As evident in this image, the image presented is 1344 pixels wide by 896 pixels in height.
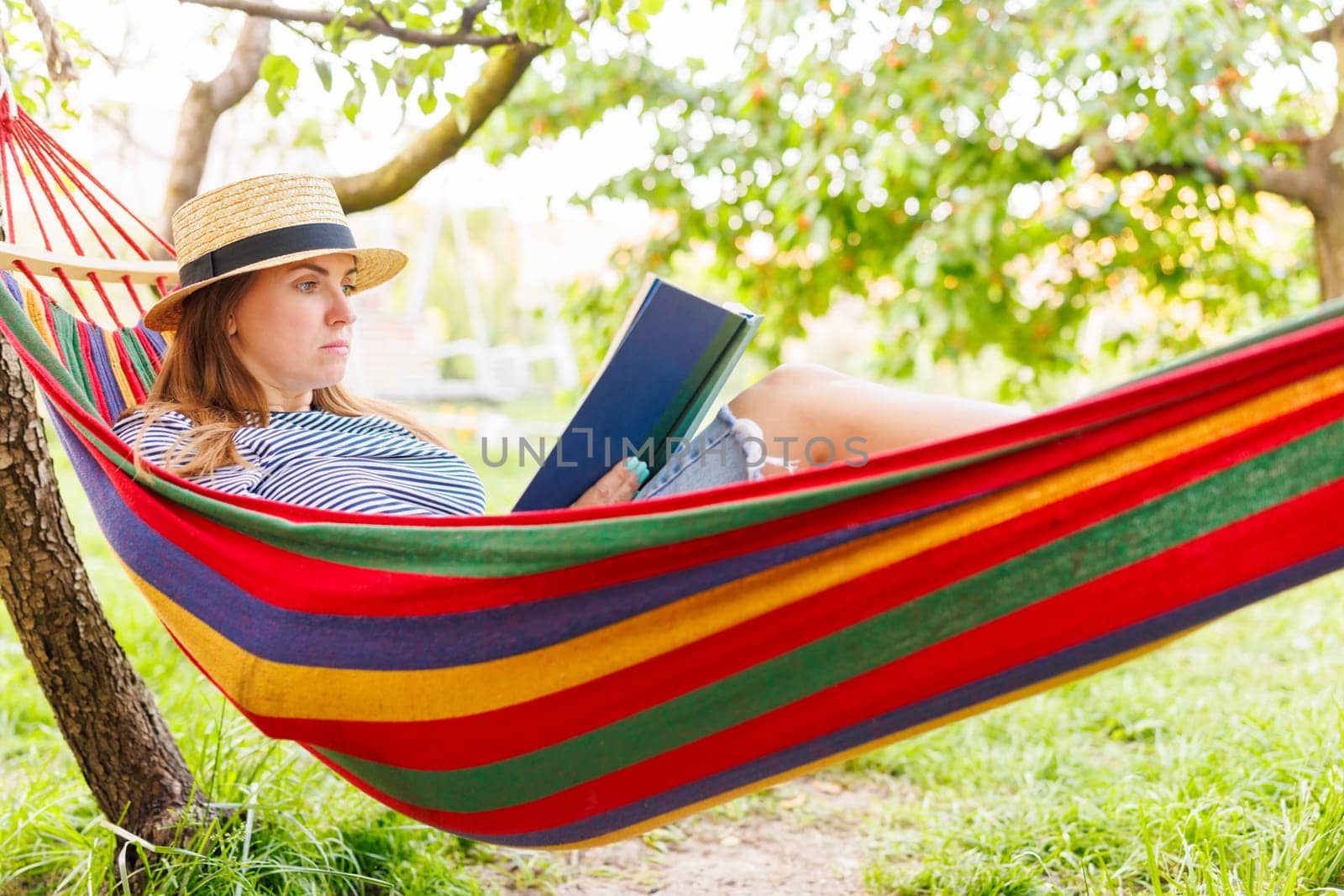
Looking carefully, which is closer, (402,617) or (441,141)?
(402,617)

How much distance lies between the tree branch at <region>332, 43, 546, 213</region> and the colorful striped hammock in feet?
3.62

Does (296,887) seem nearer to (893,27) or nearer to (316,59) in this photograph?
(316,59)

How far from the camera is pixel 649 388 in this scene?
1.41 m

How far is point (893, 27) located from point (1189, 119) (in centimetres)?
89

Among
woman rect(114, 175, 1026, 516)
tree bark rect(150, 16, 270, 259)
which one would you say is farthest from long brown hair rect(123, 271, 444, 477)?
tree bark rect(150, 16, 270, 259)

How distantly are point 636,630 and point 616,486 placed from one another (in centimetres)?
28

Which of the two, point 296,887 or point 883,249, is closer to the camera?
point 296,887

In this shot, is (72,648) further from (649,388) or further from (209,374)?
(649,388)

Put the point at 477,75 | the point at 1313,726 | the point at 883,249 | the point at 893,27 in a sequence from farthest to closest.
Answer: the point at 883,249
the point at 893,27
the point at 477,75
the point at 1313,726

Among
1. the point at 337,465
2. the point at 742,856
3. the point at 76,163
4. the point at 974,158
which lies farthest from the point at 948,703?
the point at 974,158

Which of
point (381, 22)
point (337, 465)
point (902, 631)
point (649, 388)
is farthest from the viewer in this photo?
point (381, 22)

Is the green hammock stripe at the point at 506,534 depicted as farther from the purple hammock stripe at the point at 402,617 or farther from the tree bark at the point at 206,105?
the tree bark at the point at 206,105

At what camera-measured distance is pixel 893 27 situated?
10.9 ft

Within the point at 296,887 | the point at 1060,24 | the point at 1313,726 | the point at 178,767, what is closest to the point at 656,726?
the point at 296,887
